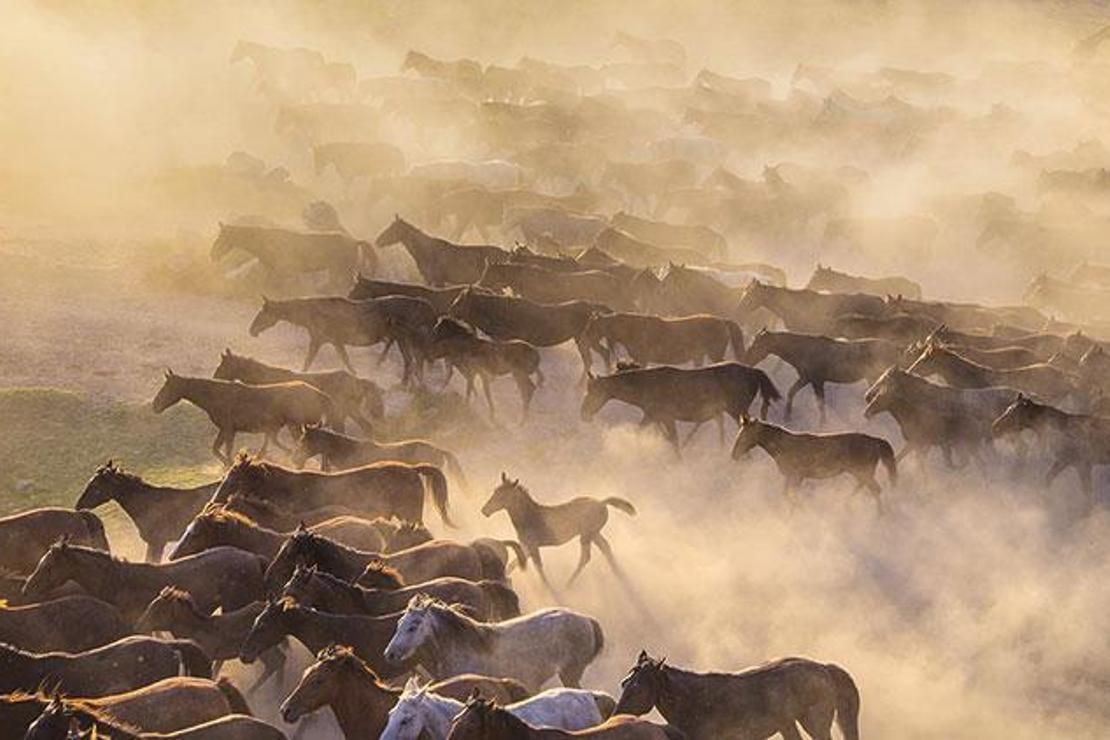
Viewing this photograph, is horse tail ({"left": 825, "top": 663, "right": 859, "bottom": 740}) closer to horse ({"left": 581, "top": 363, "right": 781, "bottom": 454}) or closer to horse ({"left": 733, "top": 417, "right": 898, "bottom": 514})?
horse ({"left": 733, "top": 417, "right": 898, "bottom": 514})

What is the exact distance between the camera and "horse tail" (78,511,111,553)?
15.1m

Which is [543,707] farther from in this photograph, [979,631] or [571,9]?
[571,9]

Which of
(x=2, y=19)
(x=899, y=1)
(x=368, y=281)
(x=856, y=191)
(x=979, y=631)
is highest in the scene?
(x=899, y=1)

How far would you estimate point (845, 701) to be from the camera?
11.9 metres

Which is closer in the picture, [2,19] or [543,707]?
[543,707]

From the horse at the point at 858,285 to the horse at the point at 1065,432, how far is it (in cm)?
751

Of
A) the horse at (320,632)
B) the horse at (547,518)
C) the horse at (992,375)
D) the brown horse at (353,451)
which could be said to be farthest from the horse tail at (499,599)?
the horse at (992,375)

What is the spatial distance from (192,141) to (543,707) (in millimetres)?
29055

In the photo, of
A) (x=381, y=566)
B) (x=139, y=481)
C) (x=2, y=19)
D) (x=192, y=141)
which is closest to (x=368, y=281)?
(x=139, y=481)

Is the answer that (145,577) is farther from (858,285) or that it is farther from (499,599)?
(858,285)

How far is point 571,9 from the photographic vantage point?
59750mm

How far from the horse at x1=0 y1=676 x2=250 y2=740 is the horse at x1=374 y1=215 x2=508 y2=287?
1472 cm

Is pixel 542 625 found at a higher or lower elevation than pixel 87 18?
lower

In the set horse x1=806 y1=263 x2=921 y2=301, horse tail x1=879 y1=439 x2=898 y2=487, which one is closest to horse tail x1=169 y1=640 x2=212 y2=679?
horse tail x1=879 y1=439 x2=898 y2=487
